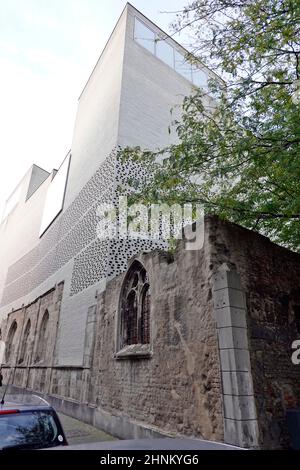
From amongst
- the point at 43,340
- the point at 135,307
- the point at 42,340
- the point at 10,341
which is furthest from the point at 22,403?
the point at 10,341

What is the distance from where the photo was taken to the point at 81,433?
7516mm

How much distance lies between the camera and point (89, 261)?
12.1 meters

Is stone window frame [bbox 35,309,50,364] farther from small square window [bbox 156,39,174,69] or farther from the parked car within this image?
small square window [bbox 156,39,174,69]

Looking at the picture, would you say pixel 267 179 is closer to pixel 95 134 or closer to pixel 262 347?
pixel 262 347

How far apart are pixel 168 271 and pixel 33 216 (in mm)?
22358

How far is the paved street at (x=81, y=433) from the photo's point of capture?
6874 millimetres

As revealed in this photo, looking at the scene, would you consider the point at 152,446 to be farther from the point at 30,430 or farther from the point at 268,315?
the point at 268,315

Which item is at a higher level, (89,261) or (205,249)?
(89,261)

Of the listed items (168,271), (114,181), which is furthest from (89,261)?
(168,271)

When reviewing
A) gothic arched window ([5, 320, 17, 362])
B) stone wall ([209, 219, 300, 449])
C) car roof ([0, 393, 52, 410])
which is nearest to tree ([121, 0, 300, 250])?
stone wall ([209, 219, 300, 449])

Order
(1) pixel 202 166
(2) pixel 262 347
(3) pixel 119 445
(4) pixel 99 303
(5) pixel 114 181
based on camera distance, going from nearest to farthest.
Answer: (3) pixel 119 445
(2) pixel 262 347
(1) pixel 202 166
(4) pixel 99 303
(5) pixel 114 181

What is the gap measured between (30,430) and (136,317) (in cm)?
485

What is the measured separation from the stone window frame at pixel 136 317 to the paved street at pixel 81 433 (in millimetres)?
1804

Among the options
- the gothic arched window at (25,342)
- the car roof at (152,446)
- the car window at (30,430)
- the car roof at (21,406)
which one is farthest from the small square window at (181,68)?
the car roof at (152,446)
